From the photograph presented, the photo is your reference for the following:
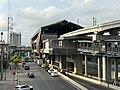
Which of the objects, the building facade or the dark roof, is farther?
the dark roof

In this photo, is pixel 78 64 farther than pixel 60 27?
No

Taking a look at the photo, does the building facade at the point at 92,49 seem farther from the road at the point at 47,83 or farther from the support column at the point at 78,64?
the road at the point at 47,83

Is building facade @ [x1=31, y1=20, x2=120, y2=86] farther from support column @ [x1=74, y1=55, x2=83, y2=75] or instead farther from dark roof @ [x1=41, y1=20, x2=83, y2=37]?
dark roof @ [x1=41, y1=20, x2=83, y2=37]

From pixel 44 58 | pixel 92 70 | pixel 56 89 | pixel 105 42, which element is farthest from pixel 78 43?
pixel 44 58

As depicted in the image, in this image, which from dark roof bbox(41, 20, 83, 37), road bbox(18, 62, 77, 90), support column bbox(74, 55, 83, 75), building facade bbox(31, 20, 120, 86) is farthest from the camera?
dark roof bbox(41, 20, 83, 37)

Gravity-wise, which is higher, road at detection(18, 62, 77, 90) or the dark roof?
the dark roof

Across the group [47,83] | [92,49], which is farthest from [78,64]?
[47,83]

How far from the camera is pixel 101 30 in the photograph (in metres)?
59.8

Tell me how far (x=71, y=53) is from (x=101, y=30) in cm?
1987

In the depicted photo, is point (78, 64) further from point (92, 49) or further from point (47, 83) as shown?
point (47, 83)

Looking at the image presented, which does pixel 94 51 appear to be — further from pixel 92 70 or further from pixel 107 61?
pixel 92 70

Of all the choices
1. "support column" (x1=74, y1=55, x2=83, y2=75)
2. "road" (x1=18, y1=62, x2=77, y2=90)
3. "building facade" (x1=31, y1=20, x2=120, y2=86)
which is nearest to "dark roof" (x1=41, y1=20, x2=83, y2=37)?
"building facade" (x1=31, y1=20, x2=120, y2=86)

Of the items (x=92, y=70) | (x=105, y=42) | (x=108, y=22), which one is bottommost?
(x=92, y=70)

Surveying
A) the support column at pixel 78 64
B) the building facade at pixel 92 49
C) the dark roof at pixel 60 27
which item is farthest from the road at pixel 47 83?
the dark roof at pixel 60 27
